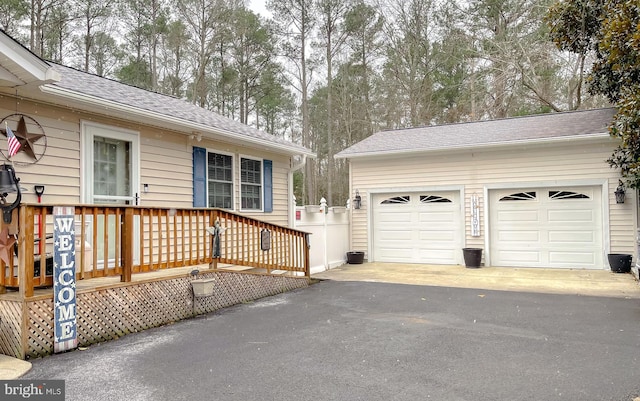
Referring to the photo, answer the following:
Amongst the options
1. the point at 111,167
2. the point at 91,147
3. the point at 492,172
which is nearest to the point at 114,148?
the point at 111,167

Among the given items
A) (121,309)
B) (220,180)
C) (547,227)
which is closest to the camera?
(121,309)

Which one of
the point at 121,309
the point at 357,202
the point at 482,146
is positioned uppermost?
the point at 482,146

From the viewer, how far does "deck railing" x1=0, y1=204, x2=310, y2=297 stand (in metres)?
3.64

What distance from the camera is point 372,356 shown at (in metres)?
3.68

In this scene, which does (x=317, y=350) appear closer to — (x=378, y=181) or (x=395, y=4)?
(x=378, y=181)

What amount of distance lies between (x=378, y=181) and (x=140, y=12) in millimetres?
12029

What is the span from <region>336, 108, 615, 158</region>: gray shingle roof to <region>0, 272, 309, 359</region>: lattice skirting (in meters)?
6.22

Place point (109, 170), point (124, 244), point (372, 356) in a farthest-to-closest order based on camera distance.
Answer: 1. point (109, 170)
2. point (124, 244)
3. point (372, 356)

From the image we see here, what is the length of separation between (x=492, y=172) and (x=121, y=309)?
29.3 ft

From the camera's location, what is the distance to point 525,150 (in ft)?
32.5

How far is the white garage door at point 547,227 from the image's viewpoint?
9.38m

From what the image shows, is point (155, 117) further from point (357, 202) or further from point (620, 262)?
point (620, 262)

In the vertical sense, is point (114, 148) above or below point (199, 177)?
above

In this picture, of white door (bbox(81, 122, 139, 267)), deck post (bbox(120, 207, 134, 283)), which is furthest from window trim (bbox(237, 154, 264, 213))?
deck post (bbox(120, 207, 134, 283))
